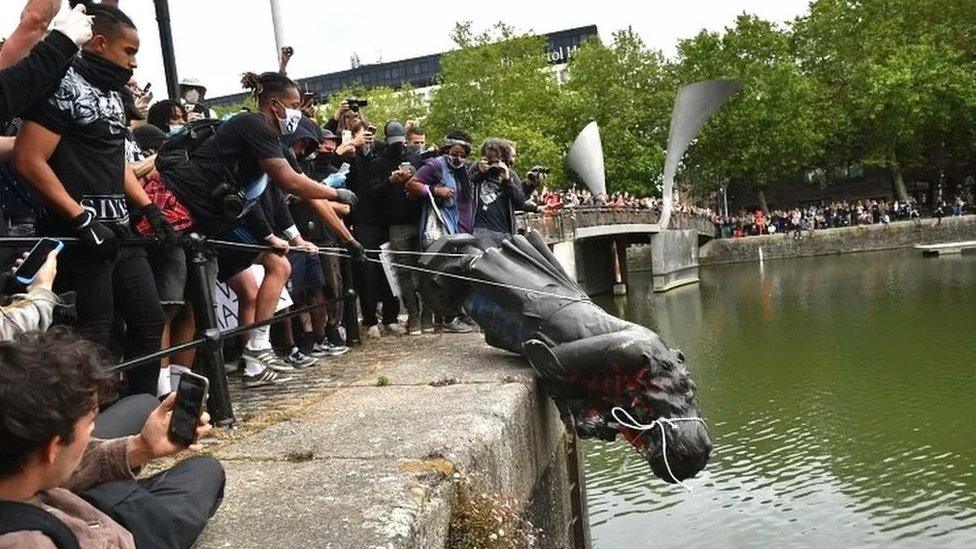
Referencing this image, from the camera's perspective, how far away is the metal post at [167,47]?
709 centimetres

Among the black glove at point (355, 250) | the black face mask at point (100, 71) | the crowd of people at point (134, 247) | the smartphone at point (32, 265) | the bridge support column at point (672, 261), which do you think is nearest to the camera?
the crowd of people at point (134, 247)

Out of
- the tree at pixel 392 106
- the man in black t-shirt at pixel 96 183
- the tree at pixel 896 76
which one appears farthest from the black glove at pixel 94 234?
the tree at pixel 392 106

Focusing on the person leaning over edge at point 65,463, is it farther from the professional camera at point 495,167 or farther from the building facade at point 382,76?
the building facade at point 382,76

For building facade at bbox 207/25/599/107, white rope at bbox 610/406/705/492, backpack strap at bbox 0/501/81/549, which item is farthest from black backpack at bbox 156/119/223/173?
building facade at bbox 207/25/599/107

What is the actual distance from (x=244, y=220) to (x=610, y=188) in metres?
40.0

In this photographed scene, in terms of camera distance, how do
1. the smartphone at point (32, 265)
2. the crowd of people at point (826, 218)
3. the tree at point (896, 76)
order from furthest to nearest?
the tree at point (896, 76)
the crowd of people at point (826, 218)
the smartphone at point (32, 265)

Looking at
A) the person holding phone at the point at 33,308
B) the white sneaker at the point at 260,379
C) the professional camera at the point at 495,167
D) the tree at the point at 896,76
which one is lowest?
the white sneaker at the point at 260,379

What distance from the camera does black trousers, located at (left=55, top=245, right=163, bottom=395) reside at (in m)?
3.05

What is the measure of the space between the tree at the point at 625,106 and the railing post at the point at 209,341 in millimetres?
39909

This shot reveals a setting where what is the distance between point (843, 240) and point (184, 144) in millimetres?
37660

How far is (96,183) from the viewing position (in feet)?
10.5

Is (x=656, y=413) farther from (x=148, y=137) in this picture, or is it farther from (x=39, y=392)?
(x=148, y=137)

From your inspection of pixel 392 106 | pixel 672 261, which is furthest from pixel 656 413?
pixel 392 106

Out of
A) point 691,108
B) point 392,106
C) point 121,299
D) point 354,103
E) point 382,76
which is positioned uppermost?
point 382,76
